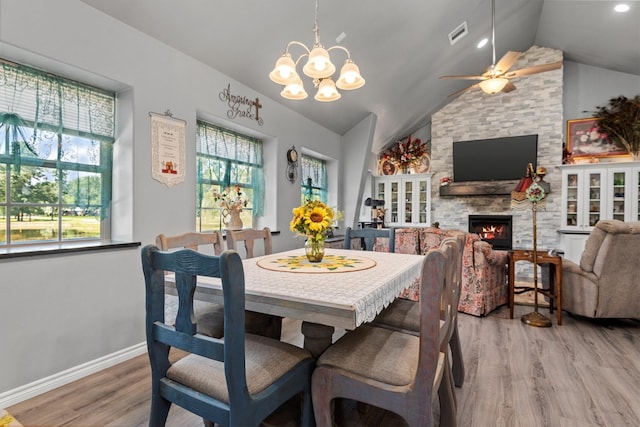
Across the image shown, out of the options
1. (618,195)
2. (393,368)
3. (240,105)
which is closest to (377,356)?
(393,368)

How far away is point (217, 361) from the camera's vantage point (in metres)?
1.20

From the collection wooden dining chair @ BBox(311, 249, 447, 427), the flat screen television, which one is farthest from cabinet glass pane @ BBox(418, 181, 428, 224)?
wooden dining chair @ BBox(311, 249, 447, 427)

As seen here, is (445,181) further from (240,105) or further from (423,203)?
(240,105)

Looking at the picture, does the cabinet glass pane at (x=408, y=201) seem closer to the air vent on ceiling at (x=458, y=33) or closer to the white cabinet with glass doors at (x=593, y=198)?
the white cabinet with glass doors at (x=593, y=198)

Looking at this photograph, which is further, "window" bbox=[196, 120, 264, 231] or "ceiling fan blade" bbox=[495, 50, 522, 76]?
"ceiling fan blade" bbox=[495, 50, 522, 76]

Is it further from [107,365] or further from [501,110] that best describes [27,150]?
[501,110]

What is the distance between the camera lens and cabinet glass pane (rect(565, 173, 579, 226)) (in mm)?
5418

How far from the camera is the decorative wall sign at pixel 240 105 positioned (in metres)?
3.24

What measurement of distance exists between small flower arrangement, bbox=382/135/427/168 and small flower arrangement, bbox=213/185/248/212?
14.3 ft

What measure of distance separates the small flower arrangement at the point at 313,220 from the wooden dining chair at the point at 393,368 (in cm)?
64

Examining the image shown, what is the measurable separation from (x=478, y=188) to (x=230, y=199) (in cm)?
470

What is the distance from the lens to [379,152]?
7.18 metres

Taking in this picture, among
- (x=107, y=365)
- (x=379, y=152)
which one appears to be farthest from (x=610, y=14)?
(x=107, y=365)

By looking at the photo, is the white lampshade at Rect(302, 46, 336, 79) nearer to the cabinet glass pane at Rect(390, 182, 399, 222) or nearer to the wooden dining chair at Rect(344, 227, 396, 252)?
the wooden dining chair at Rect(344, 227, 396, 252)
